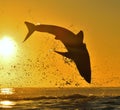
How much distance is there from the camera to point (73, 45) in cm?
3600

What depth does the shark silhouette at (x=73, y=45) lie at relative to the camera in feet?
116

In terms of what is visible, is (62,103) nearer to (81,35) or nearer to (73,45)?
(81,35)

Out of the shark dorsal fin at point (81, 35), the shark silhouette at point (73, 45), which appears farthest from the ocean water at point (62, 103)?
the shark dorsal fin at point (81, 35)

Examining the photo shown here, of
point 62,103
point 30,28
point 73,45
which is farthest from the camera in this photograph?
point 62,103

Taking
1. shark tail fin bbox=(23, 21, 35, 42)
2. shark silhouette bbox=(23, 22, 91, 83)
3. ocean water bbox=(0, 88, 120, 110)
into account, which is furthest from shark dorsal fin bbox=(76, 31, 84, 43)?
ocean water bbox=(0, 88, 120, 110)

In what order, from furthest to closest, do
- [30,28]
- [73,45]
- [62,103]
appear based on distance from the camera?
[62,103] → [30,28] → [73,45]

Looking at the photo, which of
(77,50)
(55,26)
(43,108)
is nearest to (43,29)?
(55,26)

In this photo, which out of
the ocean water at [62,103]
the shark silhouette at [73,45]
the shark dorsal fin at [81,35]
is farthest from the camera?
the ocean water at [62,103]

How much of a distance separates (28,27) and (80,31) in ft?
14.9

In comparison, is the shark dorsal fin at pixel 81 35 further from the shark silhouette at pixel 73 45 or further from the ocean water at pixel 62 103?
the ocean water at pixel 62 103

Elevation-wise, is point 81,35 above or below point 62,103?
above

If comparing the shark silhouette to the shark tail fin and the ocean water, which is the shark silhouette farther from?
the ocean water

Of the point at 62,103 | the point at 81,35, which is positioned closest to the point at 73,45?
the point at 81,35

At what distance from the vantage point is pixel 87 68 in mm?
35562
